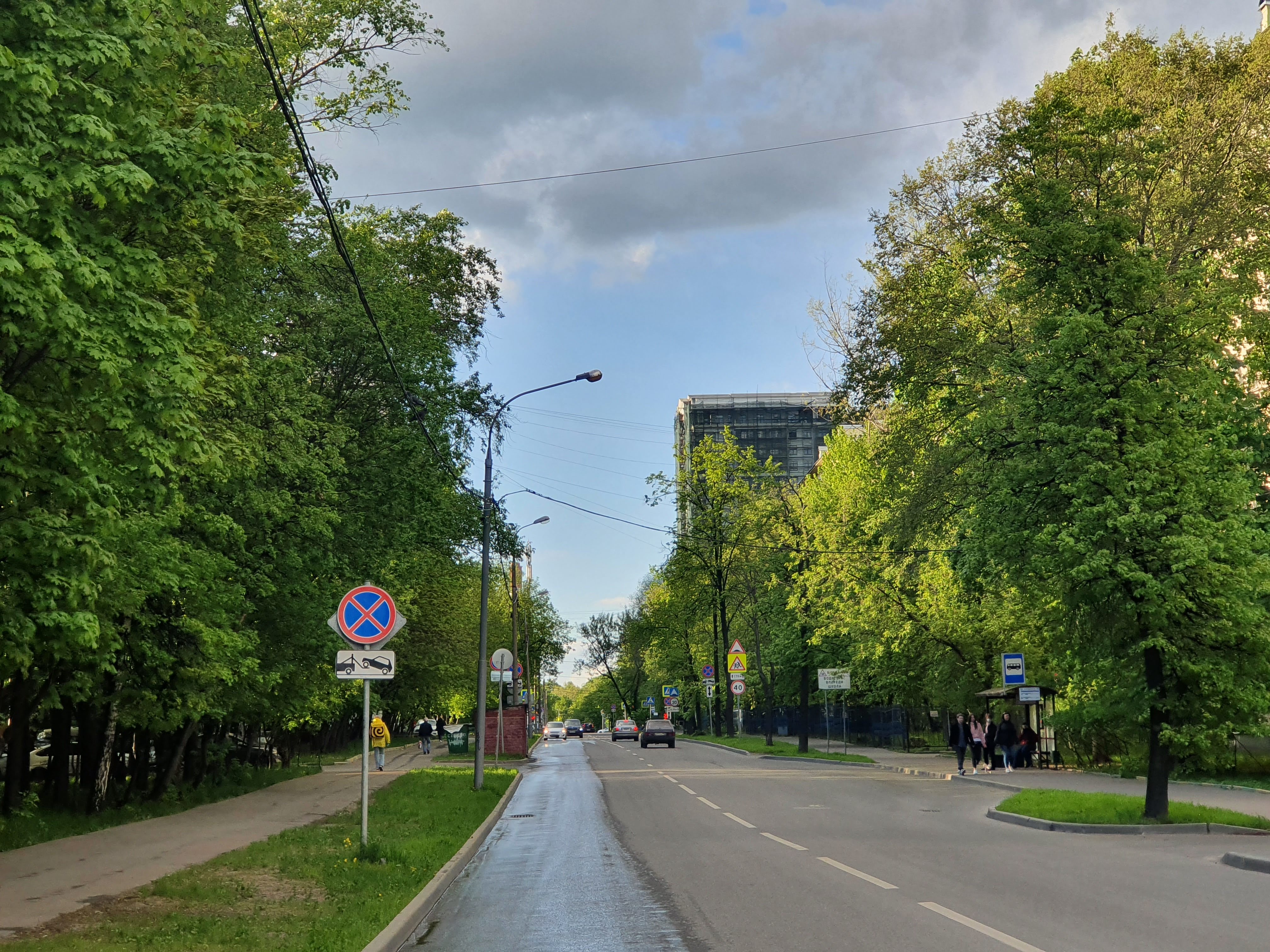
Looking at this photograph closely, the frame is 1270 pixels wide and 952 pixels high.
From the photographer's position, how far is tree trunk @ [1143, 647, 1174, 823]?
58.5 feet

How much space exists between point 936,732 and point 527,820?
136 ft

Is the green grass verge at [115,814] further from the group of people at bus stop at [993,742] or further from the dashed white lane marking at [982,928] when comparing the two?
the group of people at bus stop at [993,742]

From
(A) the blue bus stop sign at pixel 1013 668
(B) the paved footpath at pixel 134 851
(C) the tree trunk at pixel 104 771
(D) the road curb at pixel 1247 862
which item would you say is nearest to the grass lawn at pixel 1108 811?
(D) the road curb at pixel 1247 862

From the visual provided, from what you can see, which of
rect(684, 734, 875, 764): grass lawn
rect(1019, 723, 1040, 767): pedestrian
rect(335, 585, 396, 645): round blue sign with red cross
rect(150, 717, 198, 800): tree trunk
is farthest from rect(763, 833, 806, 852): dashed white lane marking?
rect(684, 734, 875, 764): grass lawn

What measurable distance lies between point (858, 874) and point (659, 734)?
172ft

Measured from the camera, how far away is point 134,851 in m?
16.0

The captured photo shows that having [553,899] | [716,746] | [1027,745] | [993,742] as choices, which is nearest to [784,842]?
[553,899]

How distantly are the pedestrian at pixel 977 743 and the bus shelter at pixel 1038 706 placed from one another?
1215mm

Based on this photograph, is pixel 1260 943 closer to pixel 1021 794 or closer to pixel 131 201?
pixel 131 201

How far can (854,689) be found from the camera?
2275 inches

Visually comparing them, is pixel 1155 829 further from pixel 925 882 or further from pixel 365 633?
pixel 365 633

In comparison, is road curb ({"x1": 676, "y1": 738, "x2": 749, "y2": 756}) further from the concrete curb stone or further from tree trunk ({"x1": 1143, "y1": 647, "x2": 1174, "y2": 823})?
the concrete curb stone

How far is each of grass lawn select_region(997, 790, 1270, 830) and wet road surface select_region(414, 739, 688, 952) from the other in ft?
23.0

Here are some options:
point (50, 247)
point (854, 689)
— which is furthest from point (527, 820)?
point (854, 689)
